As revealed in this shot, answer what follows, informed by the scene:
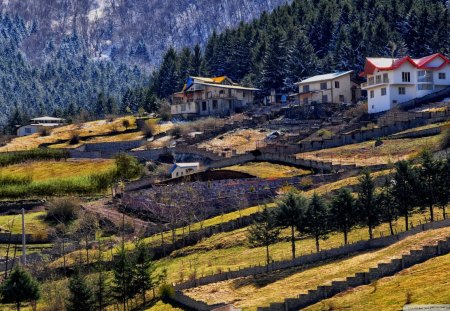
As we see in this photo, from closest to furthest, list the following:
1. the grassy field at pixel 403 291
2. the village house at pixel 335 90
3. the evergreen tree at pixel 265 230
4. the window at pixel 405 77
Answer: the grassy field at pixel 403 291, the evergreen tree at pixel 265 230, the window at pixel 405 77, the village house at pixel 335 90

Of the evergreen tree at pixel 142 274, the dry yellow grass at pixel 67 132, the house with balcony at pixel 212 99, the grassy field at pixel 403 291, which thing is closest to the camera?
the grassy field at pixel 403 291

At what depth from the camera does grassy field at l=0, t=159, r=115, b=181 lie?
126m

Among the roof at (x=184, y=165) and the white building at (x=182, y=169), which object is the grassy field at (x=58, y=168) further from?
the white building at (x=182, y=169)

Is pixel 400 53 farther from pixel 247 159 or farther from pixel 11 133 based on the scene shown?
pixel 11 133

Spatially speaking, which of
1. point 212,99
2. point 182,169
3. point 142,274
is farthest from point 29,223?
point 212,99

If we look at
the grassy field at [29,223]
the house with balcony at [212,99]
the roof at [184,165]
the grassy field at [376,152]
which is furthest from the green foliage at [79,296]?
the house with balcony at [212,99]

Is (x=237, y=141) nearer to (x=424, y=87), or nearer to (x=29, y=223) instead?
(x=424, y=87)

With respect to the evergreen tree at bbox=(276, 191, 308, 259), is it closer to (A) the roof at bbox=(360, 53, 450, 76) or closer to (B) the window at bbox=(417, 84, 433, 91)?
(A) the roof at bbox=(360, 53, 450, 76)

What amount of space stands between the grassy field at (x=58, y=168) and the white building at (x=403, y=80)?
3077 cm

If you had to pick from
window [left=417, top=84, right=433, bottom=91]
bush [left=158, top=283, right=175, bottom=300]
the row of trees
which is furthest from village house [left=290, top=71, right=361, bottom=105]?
bush [left=158, top=283, right=175, bottom=300]

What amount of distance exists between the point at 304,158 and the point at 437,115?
14.7 m

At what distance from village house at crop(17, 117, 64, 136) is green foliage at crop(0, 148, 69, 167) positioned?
26.0 metres

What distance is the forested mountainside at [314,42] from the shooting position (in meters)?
147

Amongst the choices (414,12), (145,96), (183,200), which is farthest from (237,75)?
(183,200)
